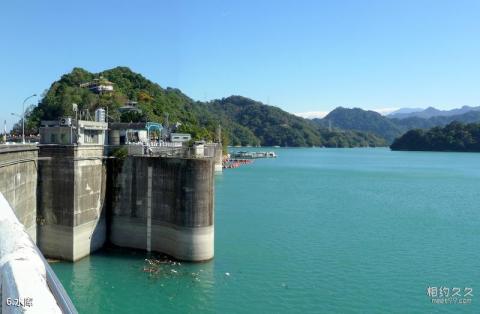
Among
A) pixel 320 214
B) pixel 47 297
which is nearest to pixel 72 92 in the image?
pixel 320 214

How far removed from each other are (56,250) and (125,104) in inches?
3227

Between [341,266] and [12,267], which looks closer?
[12,267]

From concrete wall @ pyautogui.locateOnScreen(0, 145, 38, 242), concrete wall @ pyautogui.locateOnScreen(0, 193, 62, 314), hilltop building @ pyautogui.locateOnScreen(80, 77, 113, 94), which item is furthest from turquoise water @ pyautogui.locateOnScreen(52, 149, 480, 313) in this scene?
hilltop building @ pyautogui.locateOnScreen(80, 77, 113, 94)

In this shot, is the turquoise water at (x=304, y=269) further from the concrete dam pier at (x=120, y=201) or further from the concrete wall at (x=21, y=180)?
the concrete wall at (x=21, y=180)

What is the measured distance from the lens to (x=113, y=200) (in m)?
29.0

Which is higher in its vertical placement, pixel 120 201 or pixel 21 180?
pixel 21 180

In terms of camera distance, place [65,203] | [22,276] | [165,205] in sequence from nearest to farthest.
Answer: [22,276] → [65,203] → [165,205]

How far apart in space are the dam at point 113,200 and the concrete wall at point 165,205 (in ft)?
0.19

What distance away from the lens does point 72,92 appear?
104 m

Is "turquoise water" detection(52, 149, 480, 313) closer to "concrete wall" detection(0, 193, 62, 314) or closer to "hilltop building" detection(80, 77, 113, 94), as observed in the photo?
"concrete wall" detection(0, 193, 62, 314)

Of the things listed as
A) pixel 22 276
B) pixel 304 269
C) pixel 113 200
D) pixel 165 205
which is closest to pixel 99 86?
pixel 113 200

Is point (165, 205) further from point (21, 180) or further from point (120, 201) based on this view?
point (21, 180)

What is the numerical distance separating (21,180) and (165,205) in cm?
813

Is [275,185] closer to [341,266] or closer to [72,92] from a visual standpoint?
[341,266]
